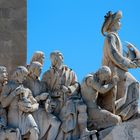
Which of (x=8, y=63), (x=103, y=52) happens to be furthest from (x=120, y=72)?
(x=8, y=63)

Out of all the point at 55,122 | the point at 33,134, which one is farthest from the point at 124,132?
the point at 33,134

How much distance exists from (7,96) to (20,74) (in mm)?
432

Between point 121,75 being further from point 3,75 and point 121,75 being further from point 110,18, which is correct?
point 3,75

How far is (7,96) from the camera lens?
1518cm

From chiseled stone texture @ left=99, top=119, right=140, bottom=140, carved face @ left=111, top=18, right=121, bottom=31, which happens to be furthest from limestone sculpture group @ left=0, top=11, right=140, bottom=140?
carved face @ left=111, top=18, right=121, bottom=31

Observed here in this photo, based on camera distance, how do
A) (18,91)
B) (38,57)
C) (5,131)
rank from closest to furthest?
(5,131)
(18,91)
(38,57)

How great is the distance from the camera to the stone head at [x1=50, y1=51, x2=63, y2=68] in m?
15.6

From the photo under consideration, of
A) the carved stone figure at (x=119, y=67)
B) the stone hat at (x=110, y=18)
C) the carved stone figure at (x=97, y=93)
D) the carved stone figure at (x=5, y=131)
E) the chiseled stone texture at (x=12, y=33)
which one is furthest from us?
the chiseled stone texture at (x=12, y=33)

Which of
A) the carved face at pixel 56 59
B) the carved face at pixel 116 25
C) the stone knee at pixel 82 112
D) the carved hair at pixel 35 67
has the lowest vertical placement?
the stone knee at pixel 82 112

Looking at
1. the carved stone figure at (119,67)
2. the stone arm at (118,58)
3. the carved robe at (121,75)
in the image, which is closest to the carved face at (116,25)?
the carved stone figure at (119,67)

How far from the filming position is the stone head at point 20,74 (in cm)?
1525

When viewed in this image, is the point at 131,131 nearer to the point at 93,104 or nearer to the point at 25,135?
the point at 93,104

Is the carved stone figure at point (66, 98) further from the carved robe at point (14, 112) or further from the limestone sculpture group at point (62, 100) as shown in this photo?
the carved robe at point (14, 112)

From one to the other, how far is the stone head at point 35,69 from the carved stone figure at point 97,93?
0.79 metres
